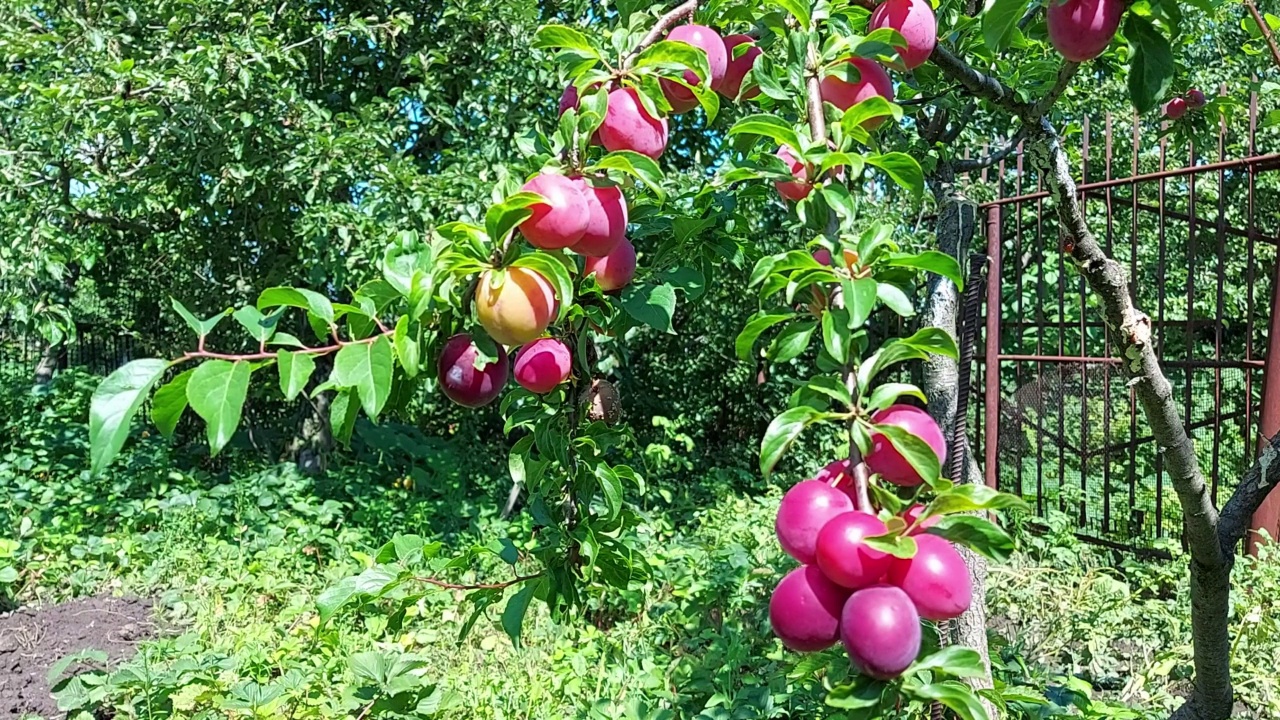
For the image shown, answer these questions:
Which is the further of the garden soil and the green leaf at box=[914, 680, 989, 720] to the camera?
the garden soil

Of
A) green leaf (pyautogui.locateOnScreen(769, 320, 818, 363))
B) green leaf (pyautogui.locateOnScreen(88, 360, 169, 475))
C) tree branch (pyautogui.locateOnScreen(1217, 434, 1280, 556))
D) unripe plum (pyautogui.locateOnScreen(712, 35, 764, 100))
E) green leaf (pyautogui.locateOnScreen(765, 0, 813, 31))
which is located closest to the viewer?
green leaf (pyautogui.locateOnScreen(88, 360, 169, 475))

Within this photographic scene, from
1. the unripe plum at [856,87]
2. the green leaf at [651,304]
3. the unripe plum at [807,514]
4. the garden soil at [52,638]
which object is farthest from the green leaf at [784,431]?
the garden soil at [52,638]

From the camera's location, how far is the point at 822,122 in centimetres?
70

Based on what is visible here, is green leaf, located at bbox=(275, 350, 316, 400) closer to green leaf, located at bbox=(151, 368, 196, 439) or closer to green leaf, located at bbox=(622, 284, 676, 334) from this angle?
green leaf, located at bbox=(151, 368, 196, 439)

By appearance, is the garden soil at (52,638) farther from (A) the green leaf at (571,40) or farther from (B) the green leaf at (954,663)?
(B) the green leaf at (954,663)

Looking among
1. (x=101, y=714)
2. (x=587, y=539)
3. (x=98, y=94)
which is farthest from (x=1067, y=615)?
(x=98, y=94)

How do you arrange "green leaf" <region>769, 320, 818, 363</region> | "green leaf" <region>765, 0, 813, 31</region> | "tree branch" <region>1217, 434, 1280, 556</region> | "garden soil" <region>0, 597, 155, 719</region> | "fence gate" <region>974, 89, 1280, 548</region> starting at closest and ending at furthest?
"green leaf" <region>769, 320, 818, 363</region>
"green leaf" <region>765, 0, 813, 31</region>
"tree branch" <region>1217, 434, 1280, 556</region>
"garden soil" <region>0, 597, 155, 719</region>
"fence gate" <region>974, 89, 1280, 548</region>

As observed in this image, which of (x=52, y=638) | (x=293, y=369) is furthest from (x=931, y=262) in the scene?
(x=52, y=638)

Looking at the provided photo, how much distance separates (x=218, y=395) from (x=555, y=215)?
265 mm

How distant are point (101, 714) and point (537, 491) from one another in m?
2.01

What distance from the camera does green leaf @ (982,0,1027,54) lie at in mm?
751

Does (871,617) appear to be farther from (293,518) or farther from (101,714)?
(293,518)

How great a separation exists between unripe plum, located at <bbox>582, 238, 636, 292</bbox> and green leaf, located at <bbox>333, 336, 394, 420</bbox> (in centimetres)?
22

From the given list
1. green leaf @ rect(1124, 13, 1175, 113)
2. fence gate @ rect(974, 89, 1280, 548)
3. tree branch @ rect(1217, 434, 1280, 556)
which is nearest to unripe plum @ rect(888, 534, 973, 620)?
green leaf @ rect(1124, 13, 1175, 113)
